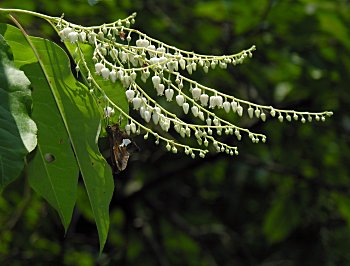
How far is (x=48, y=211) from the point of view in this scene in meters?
4.71

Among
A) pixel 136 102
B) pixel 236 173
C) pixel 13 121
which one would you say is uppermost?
pixel 136 102

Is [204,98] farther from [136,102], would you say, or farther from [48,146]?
[48,146]

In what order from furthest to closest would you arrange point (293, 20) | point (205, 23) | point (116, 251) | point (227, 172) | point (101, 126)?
point (227, 172) → point (205, 23) → point (116, 251) → point (293, 20) → point (101, 126)

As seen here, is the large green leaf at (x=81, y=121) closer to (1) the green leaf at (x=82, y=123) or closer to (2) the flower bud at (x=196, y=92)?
(1) the green leaf at (x=82, y=123)

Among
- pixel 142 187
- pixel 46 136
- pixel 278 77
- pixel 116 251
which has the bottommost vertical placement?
pixel 116 251

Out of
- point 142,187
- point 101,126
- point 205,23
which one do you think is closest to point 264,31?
point 205,23

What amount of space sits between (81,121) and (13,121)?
0.27m

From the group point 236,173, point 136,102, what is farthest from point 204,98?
point 236,173

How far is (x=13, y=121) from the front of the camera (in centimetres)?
176

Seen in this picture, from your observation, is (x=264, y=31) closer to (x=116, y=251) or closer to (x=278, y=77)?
(x=278, y=77)

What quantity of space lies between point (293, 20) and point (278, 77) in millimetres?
845

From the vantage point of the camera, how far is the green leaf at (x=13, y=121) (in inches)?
68.5

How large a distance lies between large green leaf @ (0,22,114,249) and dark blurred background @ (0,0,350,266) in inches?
69.6

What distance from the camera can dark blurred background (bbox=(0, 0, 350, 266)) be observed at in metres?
4.35
